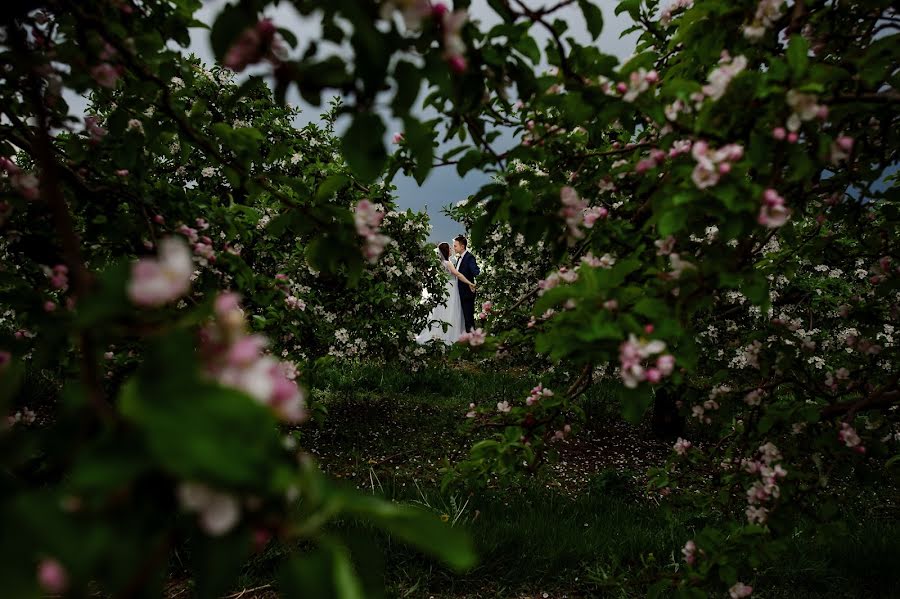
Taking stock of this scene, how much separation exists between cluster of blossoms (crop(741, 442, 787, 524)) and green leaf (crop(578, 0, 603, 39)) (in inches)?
64.8

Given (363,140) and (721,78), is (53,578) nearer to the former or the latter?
(363,140)

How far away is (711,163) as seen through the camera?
110 cm

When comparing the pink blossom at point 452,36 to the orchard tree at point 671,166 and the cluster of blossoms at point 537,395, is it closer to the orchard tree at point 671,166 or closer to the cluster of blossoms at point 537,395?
the orchard tree at point 671,166

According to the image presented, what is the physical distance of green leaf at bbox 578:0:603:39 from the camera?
4.22 feet

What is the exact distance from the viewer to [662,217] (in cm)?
117

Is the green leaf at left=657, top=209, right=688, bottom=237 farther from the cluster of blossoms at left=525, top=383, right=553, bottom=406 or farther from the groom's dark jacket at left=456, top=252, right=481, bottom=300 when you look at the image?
the groom's dark jacket at left=456, top=252, right=481, bottom=300

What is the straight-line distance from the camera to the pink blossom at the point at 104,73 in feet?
4.64

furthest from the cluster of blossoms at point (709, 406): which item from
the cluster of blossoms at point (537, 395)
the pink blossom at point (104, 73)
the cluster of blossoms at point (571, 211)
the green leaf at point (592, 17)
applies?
the pink blossom at point (104, 73)

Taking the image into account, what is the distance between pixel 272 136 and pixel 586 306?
551 cm

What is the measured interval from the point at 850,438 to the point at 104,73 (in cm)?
274

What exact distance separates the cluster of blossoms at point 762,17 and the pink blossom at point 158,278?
1.50m

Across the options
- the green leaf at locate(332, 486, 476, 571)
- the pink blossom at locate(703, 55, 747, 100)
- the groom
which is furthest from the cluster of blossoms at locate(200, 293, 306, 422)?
the groom

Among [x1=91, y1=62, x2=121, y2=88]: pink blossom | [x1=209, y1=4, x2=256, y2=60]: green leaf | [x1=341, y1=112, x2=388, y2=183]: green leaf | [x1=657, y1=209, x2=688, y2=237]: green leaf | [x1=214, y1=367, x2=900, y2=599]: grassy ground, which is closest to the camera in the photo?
[x1=209, y1=4, x2=256, y2=60]: green leaf

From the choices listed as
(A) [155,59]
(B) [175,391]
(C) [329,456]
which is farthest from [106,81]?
(C) [329,456]
